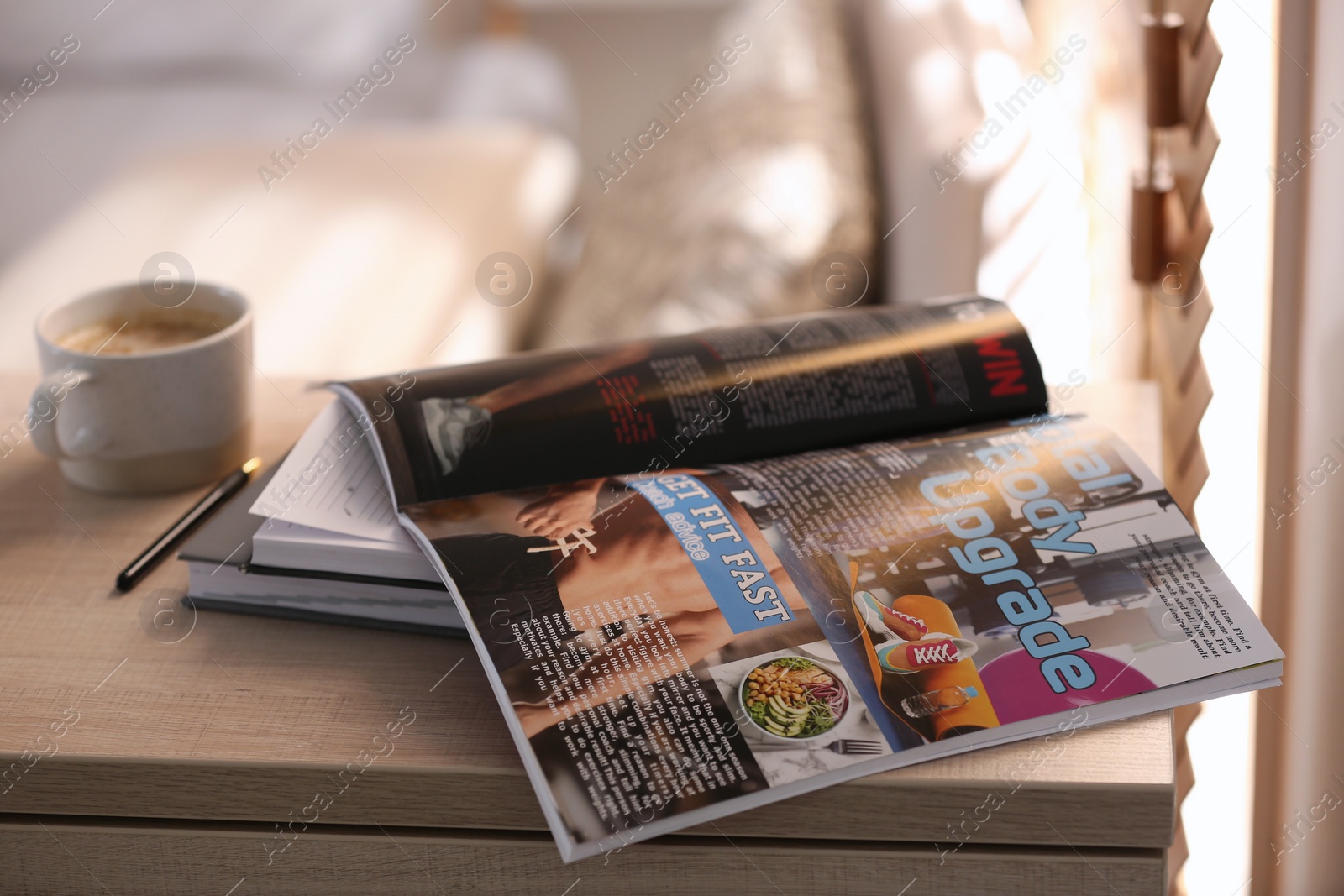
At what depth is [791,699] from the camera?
1.35 feet

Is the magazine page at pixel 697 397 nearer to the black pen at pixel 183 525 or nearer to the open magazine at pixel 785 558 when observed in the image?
the open magazine at pixel 785 558

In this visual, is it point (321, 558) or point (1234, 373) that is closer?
point (321, 558)

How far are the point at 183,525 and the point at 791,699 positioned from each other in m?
0.36

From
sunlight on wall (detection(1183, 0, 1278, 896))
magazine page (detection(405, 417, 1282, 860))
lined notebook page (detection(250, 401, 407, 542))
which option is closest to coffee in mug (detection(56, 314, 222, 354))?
lined notebook page (detection(250, 401, 407, 542))

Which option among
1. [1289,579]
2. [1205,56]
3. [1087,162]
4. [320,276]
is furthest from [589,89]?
[1289,579]

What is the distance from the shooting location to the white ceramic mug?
0.56 meters

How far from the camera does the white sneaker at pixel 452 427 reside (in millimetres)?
516

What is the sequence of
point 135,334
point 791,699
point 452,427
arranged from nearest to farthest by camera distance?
point 791,699 < point 452,427 < point 135,334

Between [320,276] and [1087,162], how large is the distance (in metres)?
0.89

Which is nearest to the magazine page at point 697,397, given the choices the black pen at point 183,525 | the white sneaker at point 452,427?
the white sneaker at point 452,427

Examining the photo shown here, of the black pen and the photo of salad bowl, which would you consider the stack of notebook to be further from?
the photo of salad bowl

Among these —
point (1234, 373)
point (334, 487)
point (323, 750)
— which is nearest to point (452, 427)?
point (334, 487)

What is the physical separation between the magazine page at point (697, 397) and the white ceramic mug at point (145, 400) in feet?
0.32

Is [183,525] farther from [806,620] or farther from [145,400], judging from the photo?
[806,620]
